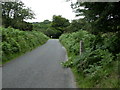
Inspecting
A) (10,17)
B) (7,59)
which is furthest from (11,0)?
(7,59)

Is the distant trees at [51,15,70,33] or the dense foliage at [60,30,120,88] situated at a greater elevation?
the distant trees at [51,15,70,33]

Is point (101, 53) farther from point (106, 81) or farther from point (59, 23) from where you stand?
point (59, 23)

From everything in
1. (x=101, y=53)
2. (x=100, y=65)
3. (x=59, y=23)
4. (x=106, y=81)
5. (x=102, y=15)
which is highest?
(x=59, y=23)

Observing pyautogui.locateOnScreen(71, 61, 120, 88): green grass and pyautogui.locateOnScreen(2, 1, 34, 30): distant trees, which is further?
pyautogui.locateOnScreen(2, 1, 34, 30): distant trees

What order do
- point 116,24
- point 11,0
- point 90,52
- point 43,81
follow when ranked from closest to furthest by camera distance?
point 43,81 → point 116,24 → point 90,52 → point 11,0

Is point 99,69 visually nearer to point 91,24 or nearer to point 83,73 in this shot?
point 83,73

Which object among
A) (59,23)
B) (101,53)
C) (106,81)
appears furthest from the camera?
(59,23)

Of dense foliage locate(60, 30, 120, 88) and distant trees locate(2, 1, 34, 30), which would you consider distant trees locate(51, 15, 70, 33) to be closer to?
distant trees locate(2, 1, 34, 30)

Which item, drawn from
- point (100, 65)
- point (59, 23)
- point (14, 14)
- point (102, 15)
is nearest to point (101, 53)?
point (100, 65)

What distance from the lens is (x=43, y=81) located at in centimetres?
636

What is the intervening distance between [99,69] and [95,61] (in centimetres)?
104

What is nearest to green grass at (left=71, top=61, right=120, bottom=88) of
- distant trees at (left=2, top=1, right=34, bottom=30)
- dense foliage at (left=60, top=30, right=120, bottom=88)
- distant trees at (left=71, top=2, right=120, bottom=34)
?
dense foliage at (left=60, top=30, right=120, bottom=88)

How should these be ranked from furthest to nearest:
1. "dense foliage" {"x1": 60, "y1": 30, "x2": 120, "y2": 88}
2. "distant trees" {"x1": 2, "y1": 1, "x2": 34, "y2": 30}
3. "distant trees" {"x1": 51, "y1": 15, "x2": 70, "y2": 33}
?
"distant trees" {"x1": 51, "y1": 15, "x2": 70, "y2": 33} → "distant trees" {"x1": 2, "y1": 1, "x2": 34, "y2": 30} → "dense foliage" {"x1": 60, "y1": 30, "x2": 120, "y2": 88}

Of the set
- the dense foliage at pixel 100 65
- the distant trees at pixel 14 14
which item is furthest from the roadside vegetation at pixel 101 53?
the distant trees at pixel 14 14
